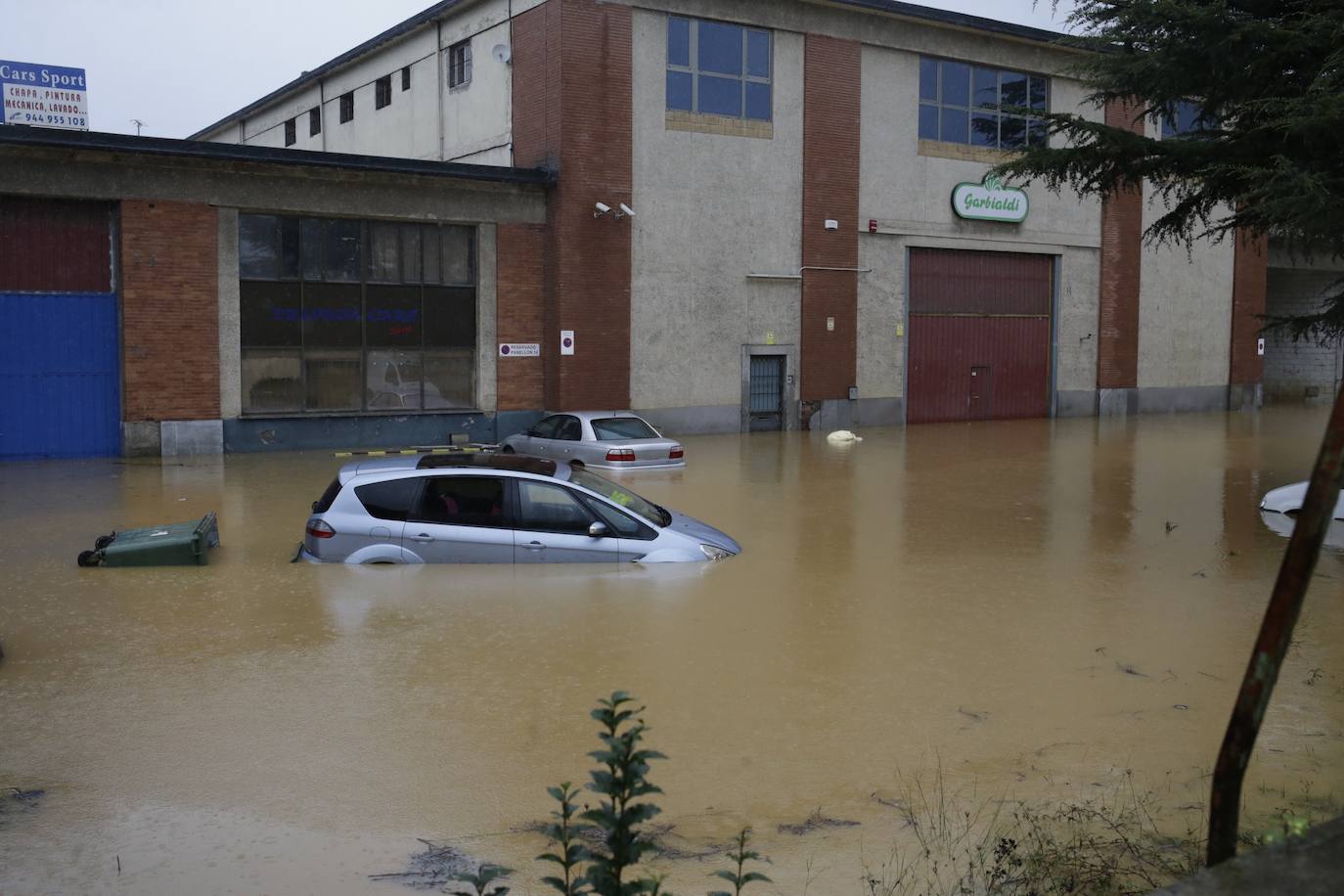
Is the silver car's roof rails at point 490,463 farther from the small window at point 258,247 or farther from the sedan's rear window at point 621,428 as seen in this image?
the small window at point 258,247

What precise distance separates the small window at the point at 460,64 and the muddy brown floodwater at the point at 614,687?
16.7 metres

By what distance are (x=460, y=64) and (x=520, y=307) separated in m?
7.37

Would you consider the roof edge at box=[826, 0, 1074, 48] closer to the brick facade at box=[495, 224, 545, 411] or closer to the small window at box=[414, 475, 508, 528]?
the brick facade at box=[495, 224, 545, 411]

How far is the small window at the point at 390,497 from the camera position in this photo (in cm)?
1249

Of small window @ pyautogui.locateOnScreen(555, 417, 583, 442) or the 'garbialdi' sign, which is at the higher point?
the 'garbialdi' sign

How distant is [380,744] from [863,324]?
25.3 meters

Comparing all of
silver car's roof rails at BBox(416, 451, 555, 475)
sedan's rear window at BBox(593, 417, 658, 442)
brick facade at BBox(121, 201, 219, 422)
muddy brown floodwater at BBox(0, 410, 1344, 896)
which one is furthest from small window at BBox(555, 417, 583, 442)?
silver car's roof rails at BBox(416, 451, 555, 475)

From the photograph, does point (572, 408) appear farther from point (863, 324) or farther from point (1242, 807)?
point (1242, 807)

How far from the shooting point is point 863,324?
105 feet

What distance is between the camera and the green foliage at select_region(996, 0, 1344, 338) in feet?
49.4

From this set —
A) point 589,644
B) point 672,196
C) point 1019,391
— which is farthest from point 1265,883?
point 1019,391

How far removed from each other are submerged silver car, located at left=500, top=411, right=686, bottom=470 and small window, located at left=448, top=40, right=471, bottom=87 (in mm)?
11753

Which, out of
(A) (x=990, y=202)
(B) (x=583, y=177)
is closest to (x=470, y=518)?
(B) (x=583, y=177)

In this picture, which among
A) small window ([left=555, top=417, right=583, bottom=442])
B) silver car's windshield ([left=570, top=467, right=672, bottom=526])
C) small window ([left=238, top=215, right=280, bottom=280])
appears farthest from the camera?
small window ([left=238, top=215, right=280, bottom=280])
